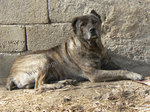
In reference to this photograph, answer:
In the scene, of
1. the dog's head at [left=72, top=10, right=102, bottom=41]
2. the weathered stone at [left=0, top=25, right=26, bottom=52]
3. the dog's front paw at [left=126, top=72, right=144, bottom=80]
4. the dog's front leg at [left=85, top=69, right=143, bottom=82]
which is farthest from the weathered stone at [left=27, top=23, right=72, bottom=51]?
the dog's front paw at [left=126, top=72, right=144, bottom=80]

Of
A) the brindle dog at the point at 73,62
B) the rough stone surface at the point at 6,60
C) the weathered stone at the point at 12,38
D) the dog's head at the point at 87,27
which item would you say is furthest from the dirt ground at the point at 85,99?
the weathered stone at the point at 12,38

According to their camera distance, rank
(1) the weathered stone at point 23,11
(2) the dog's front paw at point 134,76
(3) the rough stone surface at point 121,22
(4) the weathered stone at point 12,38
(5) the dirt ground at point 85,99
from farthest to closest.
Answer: (4) the weathered stone at point 12,38 → (1) the weathered stone at point 23,11 → (3) the rough stone surface at point 121,22 → (2) the dog's front paw at point 134,76 → (5) the dirt ground at point 85,99

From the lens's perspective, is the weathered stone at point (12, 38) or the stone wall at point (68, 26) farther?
the weathered stone at point (12, 38)

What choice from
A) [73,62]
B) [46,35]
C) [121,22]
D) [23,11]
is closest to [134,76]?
[73,62]

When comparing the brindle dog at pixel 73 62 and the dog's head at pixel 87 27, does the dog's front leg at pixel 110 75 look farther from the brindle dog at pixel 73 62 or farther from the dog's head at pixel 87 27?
the dog's head at pixel 87 27

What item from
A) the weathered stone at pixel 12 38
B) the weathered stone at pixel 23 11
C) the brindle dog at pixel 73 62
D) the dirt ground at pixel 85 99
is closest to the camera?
the dirt ground at pixel 85 99

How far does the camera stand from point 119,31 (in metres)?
5.47

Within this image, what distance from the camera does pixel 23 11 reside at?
5621 millimetres

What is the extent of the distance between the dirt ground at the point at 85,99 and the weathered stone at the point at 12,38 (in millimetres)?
1588

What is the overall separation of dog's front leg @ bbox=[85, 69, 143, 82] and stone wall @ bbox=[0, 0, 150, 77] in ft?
2.77

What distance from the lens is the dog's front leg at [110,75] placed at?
4646mm

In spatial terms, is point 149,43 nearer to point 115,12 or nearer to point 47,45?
point 115,12

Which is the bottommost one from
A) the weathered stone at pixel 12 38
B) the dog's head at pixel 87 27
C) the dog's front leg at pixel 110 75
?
the dog's front leg at pixel 110 75

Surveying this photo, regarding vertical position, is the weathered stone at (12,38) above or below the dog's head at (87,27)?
below
